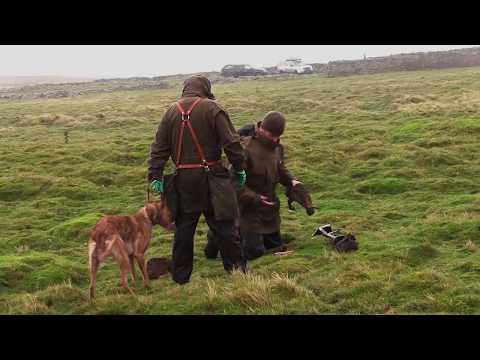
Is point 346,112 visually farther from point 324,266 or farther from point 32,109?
point 32,109

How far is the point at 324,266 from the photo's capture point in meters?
8.54

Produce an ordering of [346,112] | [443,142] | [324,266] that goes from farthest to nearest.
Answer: [346,112] < [443,142] < [324,266]

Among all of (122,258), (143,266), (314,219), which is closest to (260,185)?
(314,219)

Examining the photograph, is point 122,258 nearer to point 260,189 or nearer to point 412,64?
point 260,189

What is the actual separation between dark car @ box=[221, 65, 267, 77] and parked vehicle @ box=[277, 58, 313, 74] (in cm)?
236

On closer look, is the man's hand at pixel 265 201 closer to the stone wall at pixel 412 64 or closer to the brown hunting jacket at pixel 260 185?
the brown hunting jacket at pixel 260 185

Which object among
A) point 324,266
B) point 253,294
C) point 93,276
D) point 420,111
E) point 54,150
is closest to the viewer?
point 253,294

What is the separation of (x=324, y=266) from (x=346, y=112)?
818 inches

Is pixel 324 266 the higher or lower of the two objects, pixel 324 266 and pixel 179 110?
the lower

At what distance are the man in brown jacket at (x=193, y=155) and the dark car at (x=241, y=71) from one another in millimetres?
62239

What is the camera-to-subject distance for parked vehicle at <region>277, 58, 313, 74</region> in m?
65.4

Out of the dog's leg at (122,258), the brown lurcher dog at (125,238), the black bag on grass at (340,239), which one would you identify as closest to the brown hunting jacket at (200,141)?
the brown lurcher dog at (125,238)

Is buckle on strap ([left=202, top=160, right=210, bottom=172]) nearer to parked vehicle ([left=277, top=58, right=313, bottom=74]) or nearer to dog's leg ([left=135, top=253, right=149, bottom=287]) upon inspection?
dog's leg ([left=135, top=253, right=149, bottom=287])

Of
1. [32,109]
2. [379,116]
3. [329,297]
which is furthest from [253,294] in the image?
[32,109]
